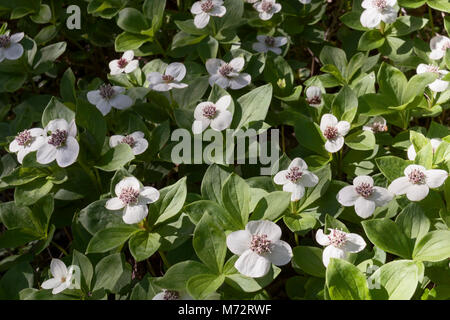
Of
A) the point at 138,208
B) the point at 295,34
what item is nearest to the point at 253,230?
the point at 138,208

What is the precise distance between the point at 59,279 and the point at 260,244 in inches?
24.4

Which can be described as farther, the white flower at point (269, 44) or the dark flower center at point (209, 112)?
the white flower at point (269, 44)

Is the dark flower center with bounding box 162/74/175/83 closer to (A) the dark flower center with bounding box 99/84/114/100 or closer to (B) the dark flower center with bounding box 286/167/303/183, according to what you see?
(A) the dark flower center with bounding box 99/84/114/100

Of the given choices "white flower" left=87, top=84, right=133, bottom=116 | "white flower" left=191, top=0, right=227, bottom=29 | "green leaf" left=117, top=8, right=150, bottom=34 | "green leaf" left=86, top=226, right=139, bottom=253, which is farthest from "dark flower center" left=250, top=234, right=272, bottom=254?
"green leaf" left=117, top=8, right=150, bottom=34

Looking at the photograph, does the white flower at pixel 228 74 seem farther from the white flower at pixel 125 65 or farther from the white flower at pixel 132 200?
the white flower at pixel 132 200

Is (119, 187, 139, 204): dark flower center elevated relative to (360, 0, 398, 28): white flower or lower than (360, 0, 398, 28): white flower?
lower

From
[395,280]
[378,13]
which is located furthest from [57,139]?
[378,13]

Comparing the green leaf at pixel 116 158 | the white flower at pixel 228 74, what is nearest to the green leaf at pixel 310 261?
the green leaf at pixel 116 158

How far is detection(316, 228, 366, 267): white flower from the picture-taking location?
1.46 m

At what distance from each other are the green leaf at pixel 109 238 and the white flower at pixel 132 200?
0.06 metres

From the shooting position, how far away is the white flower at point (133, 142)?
1782mm

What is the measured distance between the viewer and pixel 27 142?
170 centimetres

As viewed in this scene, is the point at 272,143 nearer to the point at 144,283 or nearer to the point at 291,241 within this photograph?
the point at 291,241

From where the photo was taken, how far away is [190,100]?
6.50 ft
